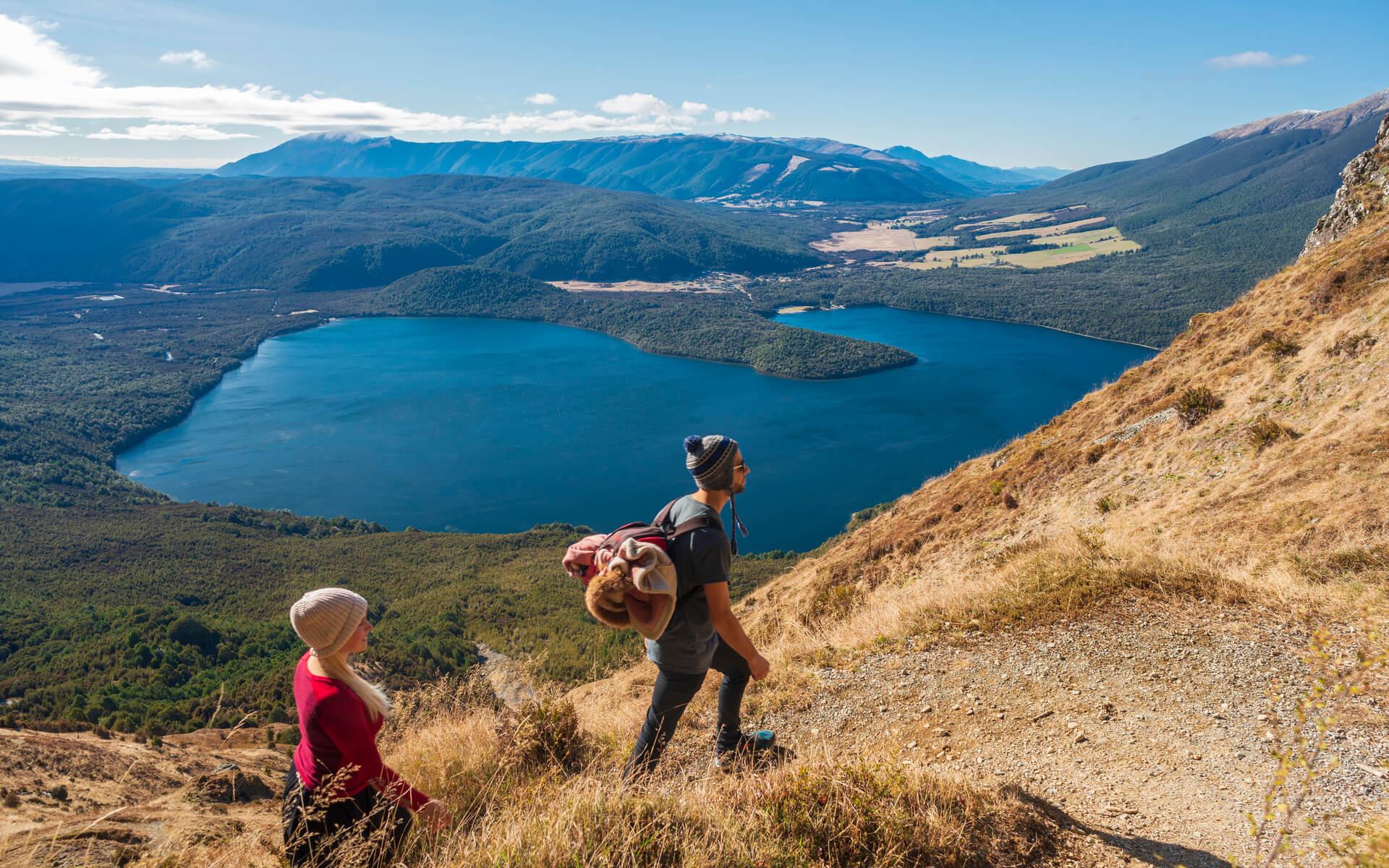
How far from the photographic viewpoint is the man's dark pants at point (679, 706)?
10.9ft

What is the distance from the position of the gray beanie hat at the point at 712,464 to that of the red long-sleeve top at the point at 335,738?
155cm

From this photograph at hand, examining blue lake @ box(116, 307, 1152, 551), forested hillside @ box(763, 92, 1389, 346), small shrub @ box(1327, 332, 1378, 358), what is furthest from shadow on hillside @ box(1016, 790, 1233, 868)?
forested hillside @ box(763, 92, 1389, 346)

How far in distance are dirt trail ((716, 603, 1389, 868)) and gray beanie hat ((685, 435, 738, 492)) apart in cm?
148

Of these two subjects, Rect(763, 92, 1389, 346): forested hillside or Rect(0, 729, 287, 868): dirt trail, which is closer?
Rect(0, 729, 287, 868): dirt trail

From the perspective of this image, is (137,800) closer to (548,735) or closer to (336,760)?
(548,735)

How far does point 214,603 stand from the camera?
136 feet

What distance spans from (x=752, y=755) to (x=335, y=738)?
6.43 feet

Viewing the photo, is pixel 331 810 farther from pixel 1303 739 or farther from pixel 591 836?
pixel 1303 739

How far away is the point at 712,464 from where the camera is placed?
316 centimetres

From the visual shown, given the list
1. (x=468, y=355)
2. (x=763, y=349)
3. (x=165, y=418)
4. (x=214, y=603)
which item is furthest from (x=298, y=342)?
(x=214, y=603)

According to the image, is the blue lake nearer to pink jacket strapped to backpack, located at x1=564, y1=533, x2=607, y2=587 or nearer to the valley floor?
the valley floor

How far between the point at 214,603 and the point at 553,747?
1843 inches

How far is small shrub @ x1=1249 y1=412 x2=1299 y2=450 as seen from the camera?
28.4ft

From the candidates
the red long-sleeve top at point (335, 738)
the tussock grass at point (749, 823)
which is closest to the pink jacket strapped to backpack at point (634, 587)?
the tussock grass at point (749, 823)
